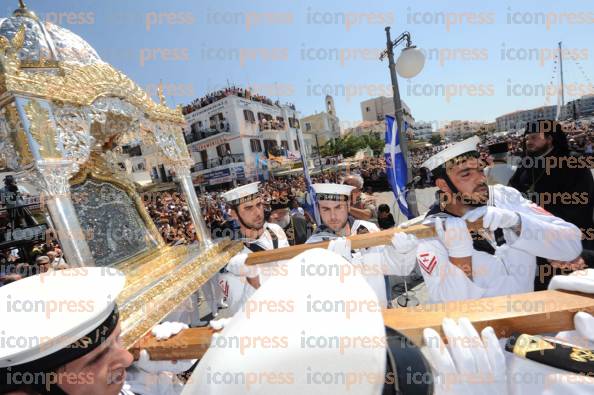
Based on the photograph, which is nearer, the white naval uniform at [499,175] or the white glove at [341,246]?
the white glove at [341,246]

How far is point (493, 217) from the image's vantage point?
2.04 meters

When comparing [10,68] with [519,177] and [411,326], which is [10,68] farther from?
[519,177]

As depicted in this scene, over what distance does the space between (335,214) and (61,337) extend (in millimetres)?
2663

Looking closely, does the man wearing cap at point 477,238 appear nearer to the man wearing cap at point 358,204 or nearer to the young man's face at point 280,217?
the man wearing cap at point 358,204

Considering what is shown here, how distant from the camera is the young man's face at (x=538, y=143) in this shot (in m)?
3.53

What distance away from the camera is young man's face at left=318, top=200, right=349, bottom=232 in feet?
10.9

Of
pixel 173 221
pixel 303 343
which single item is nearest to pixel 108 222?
pixel 303 343

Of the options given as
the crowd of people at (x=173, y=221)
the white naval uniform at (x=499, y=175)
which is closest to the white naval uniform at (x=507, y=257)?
the white naval uniform at (x=499, y=175)

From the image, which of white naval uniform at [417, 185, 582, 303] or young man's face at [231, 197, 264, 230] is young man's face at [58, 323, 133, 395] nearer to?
white naval uniform at [417, 185, 582, 303]

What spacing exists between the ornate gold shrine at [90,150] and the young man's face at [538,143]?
3.96m

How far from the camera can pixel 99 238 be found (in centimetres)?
323

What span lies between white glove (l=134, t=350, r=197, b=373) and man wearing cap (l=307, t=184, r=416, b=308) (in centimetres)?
130

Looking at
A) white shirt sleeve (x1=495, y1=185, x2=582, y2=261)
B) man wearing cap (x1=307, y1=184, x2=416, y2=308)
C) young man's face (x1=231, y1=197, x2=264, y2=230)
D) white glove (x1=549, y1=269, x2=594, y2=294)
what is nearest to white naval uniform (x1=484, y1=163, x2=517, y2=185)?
man wearing cap (x1=307, y1=184, x2=416, y2=308)

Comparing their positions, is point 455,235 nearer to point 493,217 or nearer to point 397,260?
point 493,217
